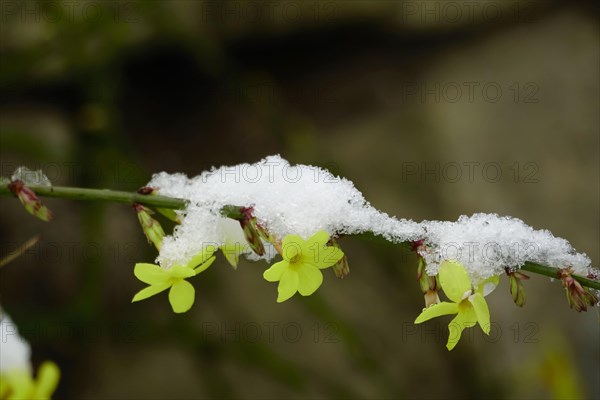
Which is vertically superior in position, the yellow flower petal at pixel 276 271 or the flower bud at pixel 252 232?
the flower bud at pixel 252 232

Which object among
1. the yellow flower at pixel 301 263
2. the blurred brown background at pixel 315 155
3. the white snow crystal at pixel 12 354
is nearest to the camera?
the yellow flower at pixel 301 263

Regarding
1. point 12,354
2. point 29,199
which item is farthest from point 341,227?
point 12,354

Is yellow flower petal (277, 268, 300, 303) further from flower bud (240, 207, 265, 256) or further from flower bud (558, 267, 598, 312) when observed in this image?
flower bud (558, 267, 598, 312)

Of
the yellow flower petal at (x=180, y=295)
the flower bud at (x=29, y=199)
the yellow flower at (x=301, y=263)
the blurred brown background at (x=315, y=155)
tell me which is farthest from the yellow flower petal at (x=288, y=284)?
the blurred brown background at (x=315, y=155)

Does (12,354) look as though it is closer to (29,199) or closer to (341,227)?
(29,199)

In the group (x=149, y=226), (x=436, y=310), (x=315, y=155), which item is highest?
(x=315, y=155)

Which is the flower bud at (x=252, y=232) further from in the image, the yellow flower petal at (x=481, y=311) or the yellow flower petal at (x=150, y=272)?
the yellow flower petal at (x=481, y=311)

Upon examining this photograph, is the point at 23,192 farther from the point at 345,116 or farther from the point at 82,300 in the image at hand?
the point at 345,116
